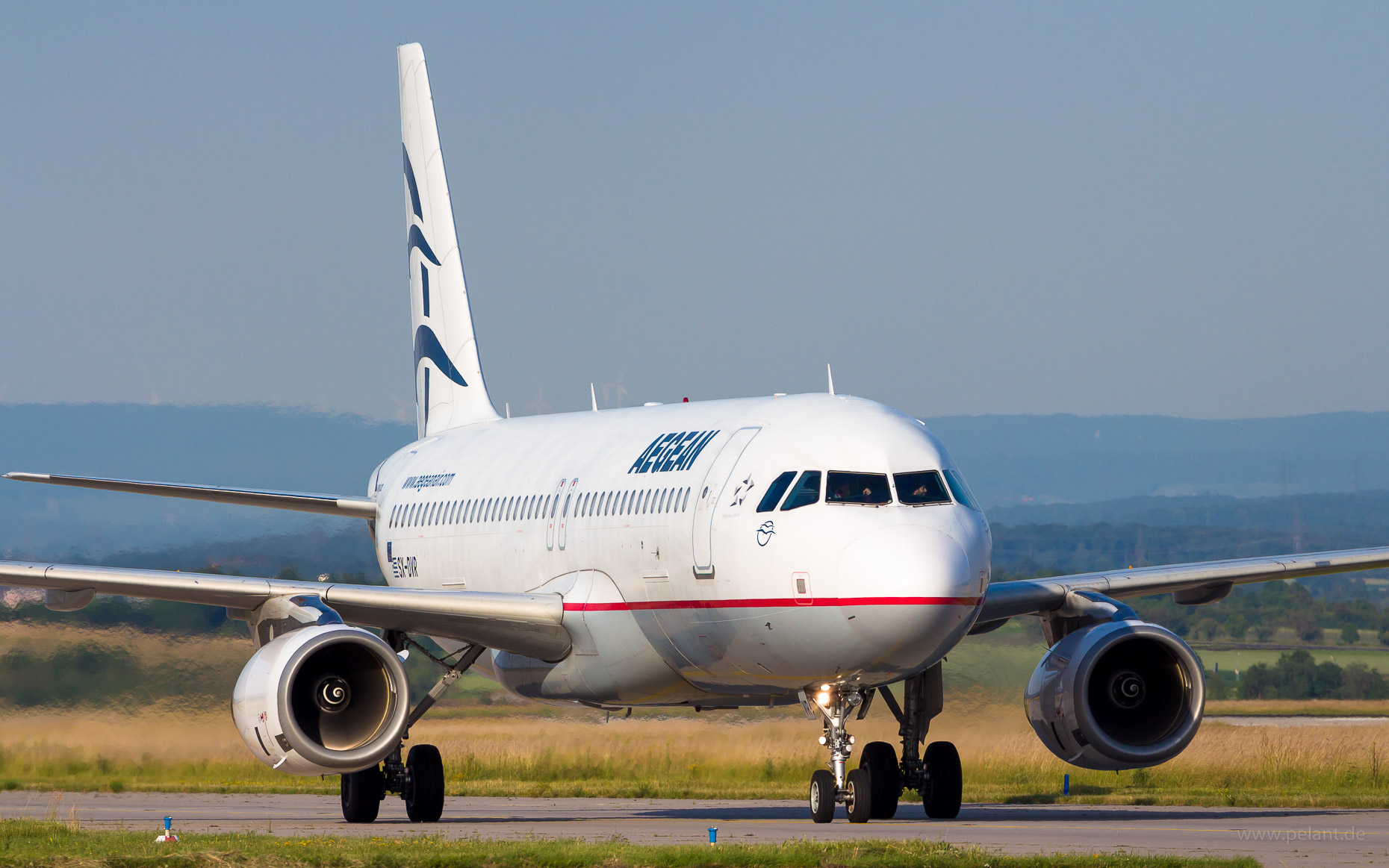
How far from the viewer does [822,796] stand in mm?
17641

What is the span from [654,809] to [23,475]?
849 cm

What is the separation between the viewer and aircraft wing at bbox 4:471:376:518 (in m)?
22.5

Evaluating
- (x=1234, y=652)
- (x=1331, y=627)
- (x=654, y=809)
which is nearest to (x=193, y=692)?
(x=654, y=809)

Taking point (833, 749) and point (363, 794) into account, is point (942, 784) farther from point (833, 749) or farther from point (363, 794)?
point (363, 794)

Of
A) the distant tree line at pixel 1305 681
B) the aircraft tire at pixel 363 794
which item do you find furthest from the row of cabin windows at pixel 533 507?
the distant tree line at pixel 1305 681

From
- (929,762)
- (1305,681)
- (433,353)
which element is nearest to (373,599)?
(929,762)

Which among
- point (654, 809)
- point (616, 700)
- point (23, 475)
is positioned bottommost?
point (654, 809)

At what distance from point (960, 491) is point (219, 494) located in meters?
11.2

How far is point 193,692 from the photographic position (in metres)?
28.0

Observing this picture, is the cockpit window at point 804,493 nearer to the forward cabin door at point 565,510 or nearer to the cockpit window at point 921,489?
the cockpit window at point 921,489

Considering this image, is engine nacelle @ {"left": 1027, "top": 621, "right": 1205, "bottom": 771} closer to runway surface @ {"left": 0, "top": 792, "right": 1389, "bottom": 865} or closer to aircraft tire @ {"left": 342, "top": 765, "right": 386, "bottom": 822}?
runway surface @ {"left": 0, "top": 792, "right": 1389, "bottom": 865}

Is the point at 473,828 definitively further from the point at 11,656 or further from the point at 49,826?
the point at 11,656

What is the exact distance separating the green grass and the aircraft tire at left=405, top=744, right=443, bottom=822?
5.89 metres

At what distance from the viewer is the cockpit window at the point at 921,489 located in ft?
54.2
